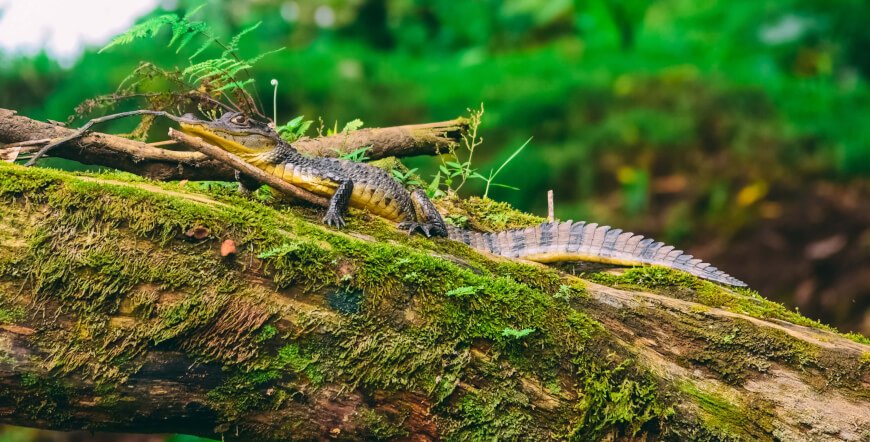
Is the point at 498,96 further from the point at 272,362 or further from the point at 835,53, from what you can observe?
the point at 272,362

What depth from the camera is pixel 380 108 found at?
8.49 meters

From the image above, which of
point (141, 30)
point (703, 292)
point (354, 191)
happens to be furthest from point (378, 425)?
point (141, 30)

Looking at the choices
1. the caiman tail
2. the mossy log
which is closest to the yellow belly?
the caiman tail

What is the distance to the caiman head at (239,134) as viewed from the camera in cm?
440

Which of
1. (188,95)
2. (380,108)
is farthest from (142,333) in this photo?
(380,108)

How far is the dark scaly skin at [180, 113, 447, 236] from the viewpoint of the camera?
4418 millimetres

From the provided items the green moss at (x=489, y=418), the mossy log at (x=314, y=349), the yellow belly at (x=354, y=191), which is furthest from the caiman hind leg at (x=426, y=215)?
the green moss at (x=489, y=418)

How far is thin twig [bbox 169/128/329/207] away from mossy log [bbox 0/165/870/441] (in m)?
0.27

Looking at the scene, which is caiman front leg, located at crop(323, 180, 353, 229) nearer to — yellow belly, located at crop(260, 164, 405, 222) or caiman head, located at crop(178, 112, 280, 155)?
yellow belly, located at crop(260, 164, 405, 222)

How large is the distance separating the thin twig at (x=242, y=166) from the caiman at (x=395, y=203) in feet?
0.99

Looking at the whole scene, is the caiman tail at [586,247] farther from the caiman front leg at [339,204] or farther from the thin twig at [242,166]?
the thin twig at [242,166]

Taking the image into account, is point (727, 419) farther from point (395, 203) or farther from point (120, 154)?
point (120, 154)

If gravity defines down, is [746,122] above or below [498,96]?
below

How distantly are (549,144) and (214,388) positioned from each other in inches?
263
